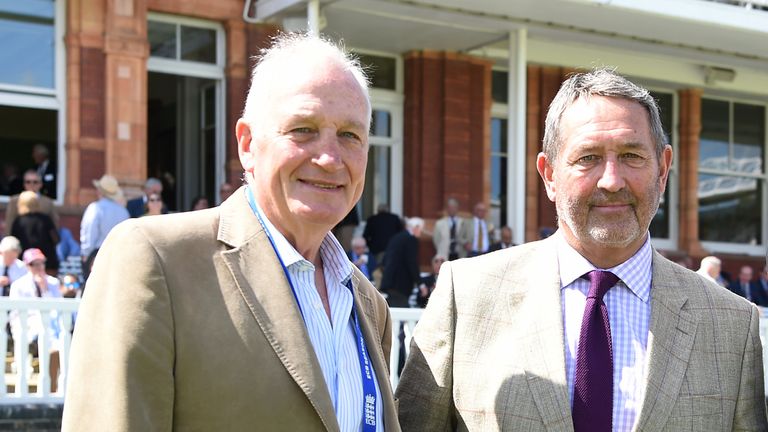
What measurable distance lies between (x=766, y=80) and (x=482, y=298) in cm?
1614

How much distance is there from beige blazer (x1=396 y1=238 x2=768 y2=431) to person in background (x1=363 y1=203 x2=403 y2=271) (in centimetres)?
983

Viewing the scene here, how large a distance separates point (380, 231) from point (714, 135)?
7.67 metres

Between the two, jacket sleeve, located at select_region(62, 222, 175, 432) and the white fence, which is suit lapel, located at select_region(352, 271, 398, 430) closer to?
jacket sleeve, located at select_region(62, 222, 175, 432)

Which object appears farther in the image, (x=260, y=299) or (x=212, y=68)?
(x=212, y=68)

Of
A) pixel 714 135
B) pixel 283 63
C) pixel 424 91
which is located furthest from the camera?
pixel 714 135

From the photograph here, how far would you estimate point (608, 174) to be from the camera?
9.34 feet

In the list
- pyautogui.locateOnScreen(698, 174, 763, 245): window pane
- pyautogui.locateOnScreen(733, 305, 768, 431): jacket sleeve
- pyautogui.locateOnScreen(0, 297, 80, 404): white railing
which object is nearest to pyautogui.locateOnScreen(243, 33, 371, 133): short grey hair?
pyautogui.locateOnScreen(733, 305, 768, 431): jacket sleeve

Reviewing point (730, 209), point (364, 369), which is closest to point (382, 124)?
point (730, 209)

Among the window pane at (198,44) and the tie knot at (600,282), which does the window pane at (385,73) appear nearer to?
the window pane at (198,44)

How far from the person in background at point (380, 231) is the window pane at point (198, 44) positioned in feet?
9.01

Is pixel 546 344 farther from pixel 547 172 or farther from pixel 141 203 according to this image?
pixel 141 203

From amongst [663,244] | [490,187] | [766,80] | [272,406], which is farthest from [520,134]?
[272,406]

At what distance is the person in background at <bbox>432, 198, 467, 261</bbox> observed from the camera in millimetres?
13484

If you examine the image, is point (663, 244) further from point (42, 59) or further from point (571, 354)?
point (571, 354)
